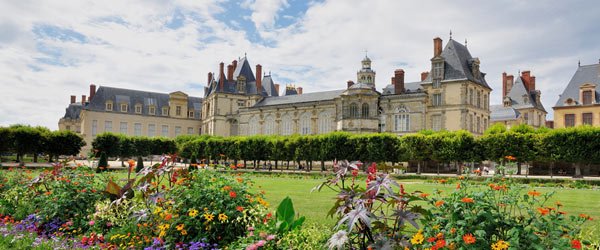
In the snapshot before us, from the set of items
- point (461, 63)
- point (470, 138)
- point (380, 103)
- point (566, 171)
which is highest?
point (461, 63)

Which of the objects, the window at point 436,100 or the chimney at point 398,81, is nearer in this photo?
the window at point 436,100

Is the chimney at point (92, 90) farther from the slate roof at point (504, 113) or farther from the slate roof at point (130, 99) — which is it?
the slate roof at point (504, 113)

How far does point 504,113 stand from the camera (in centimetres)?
5284

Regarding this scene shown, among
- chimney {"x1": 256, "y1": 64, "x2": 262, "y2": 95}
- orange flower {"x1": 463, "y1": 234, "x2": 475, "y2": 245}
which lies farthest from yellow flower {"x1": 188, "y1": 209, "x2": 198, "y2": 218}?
chimney {"x1": 256, "y1": 64, "x2": 262, "y2": 95}

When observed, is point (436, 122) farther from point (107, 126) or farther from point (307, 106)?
point (107, 126)

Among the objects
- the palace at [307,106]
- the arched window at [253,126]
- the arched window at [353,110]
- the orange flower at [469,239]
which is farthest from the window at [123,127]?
the orange flower at [469,239]

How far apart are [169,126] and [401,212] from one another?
197 ft

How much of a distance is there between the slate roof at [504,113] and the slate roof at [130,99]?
39.5 m

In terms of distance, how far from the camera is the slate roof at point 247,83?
56.2m

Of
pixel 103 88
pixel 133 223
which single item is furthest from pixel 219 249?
Answer: pixel 103 88

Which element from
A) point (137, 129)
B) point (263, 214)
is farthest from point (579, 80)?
point (137, 129)

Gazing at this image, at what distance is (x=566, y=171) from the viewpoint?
29.9 meters

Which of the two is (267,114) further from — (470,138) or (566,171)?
(566,171)

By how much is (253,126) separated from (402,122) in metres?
18.6
